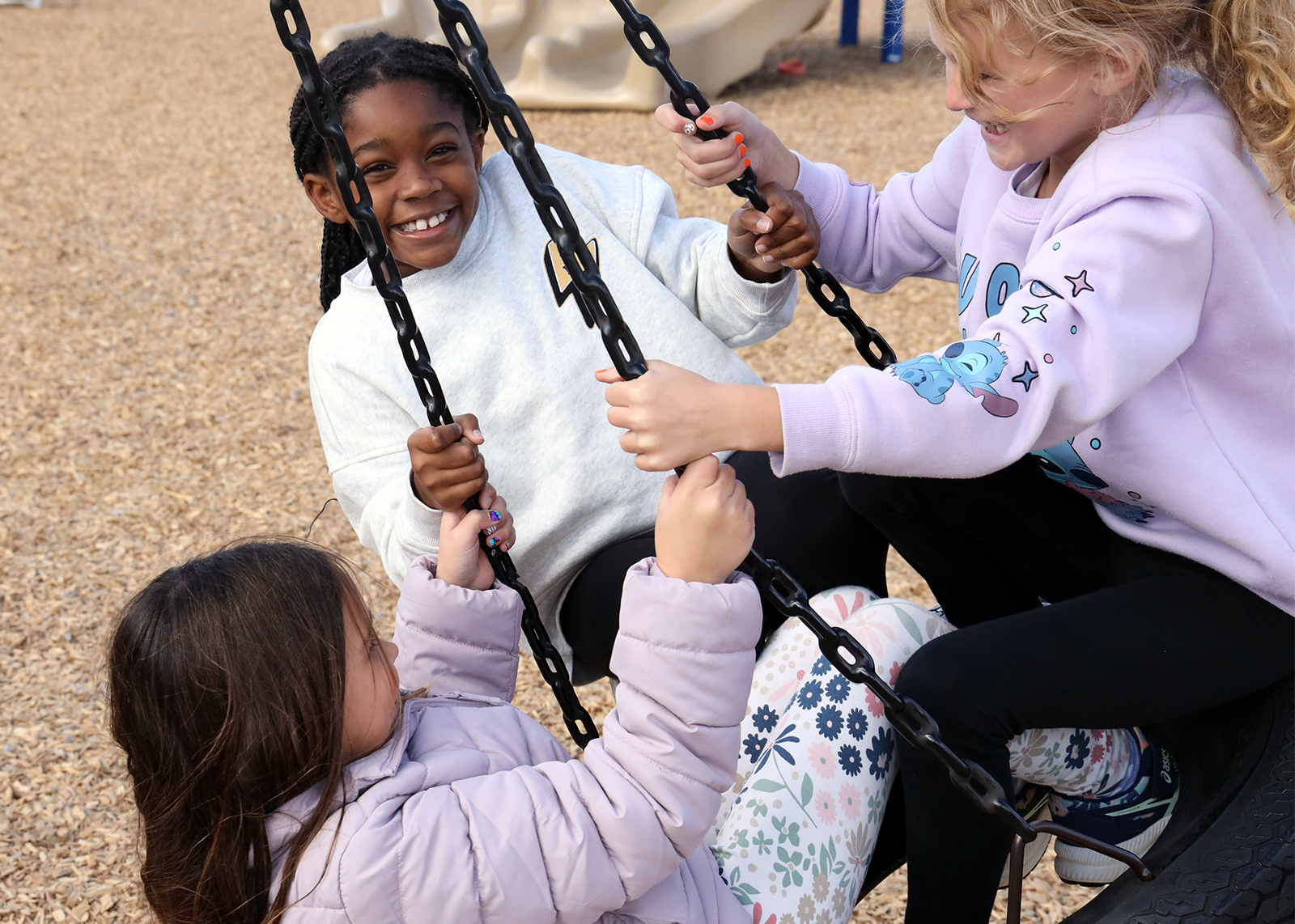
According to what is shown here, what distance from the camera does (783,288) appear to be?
184 cm

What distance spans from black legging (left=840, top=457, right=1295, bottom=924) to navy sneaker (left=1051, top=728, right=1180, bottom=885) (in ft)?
0.77

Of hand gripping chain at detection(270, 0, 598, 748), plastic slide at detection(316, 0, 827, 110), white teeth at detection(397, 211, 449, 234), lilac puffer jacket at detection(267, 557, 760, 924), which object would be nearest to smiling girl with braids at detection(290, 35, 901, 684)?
white teeth at detection(397, 211, 449, 234)

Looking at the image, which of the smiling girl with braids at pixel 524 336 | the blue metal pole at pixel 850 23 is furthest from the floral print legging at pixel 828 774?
the blue metal pole at pixel 850 23

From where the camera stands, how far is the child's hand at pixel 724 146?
1553 mm

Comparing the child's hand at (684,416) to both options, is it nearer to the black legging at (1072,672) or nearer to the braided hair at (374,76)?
the black legging at (1072,672)

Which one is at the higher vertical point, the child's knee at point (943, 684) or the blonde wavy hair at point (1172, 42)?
the blonde wavy hair at point (1172, 42)

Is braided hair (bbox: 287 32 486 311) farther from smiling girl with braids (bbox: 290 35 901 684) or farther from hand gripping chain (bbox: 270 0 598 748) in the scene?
hand gripping chain (bbox: 270 0 598 748)

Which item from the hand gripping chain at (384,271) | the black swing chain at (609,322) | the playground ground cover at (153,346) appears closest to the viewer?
the black swing chain at (609,322)

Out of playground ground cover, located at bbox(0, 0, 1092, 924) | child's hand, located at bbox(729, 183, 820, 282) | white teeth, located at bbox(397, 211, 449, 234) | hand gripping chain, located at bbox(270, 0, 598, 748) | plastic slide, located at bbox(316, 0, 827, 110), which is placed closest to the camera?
hand gripping chain, located at bbox(270, 0, 598, 748)

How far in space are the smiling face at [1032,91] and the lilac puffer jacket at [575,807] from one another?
1.88ft

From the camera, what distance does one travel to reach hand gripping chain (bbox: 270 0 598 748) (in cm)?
114

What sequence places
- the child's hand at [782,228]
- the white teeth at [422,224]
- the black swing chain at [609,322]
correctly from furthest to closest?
the white teeth at [422,224] → the child's hand at [782,228] → the black swing chain at [609,322]

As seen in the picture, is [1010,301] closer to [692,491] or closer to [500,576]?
[692,491]

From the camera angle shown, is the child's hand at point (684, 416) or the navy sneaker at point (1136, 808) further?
the navy sneaker at point (1136, 808)
